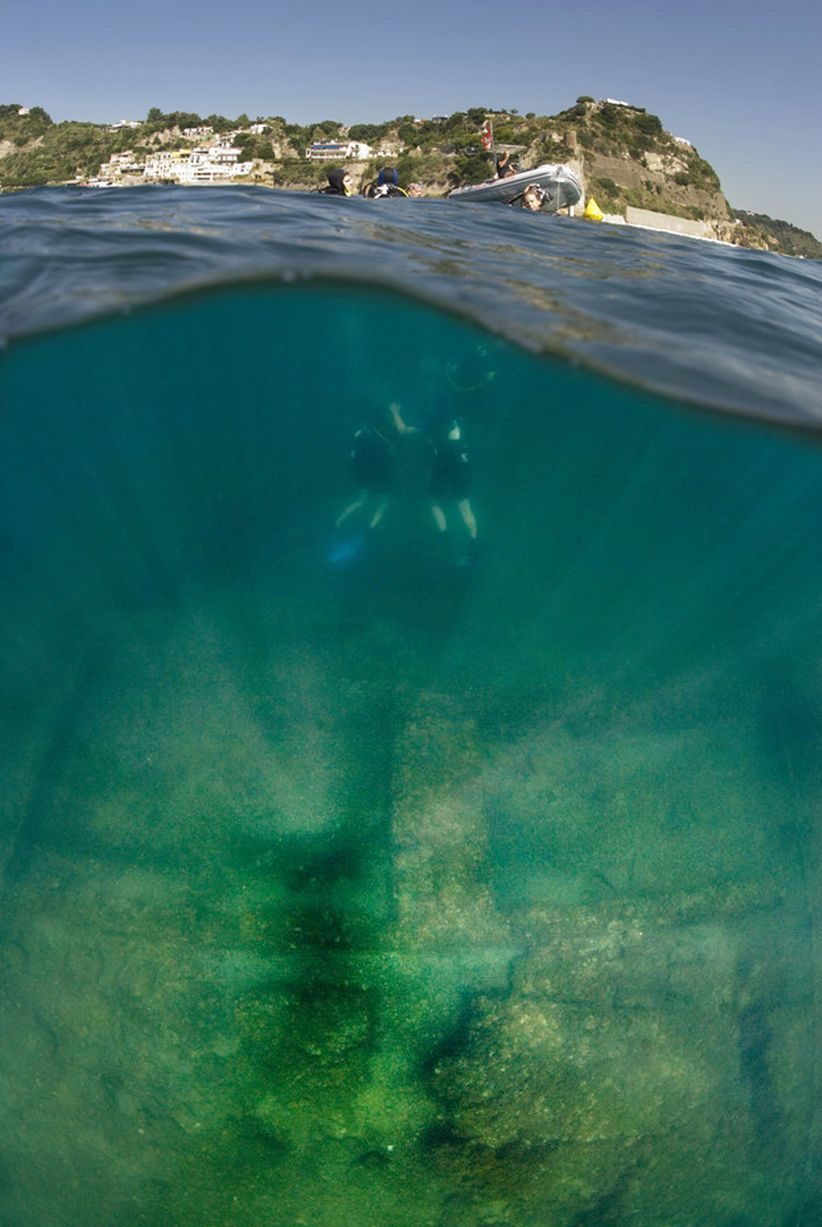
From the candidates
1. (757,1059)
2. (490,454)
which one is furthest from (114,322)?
(757,1059)

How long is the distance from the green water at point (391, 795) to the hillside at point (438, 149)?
200 ft

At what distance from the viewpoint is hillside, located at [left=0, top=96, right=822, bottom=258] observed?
65.0 meters

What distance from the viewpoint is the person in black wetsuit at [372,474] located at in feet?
19.1

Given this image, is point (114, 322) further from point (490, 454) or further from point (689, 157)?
point (689, 157)

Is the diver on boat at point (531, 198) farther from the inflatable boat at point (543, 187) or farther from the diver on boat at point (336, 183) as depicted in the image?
the diver on boat at point (336, 183)

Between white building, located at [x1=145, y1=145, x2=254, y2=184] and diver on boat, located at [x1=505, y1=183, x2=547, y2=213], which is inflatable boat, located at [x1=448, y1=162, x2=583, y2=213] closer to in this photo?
diver on boat, located at [x1=505, y1=183, x2=547, y2=213]

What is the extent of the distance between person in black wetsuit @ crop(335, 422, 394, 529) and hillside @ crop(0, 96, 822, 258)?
60.9 metres

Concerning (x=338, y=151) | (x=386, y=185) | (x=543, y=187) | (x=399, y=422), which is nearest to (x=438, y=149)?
(x=338, y=151)

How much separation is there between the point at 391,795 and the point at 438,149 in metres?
76.8

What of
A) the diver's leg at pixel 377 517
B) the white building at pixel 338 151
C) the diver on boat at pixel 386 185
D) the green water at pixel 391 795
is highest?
the white building at pixel 338 151

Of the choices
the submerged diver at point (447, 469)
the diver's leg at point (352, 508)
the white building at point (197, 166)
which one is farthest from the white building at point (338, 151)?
the diver's leg at point (352, 508)

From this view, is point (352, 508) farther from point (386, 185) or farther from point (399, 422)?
point (386, 185)

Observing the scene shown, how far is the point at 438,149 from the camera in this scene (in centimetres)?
6894

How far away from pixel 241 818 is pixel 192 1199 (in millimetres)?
2047
